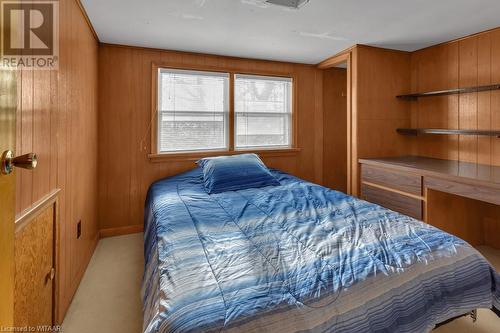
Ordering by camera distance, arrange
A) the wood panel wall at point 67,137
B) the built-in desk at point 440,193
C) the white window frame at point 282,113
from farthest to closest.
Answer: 1. the white window frame at point 282,113
2. the built-in desk at point 440,193
3. the wood panel wall at point 67,137

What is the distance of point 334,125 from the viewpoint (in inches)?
160

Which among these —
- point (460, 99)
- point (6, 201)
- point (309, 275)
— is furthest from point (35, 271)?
point (460, 99)

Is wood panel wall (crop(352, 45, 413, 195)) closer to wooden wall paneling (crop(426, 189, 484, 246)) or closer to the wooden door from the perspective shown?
wooden wall paneling (crop(426, 189, 484, 246))

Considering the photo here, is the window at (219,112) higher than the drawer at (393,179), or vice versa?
the window at (219,112)

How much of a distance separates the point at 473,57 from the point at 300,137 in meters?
2.04

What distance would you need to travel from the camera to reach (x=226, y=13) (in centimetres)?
228

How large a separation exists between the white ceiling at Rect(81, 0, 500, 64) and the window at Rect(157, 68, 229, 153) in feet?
1.14

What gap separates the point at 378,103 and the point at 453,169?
1156mm

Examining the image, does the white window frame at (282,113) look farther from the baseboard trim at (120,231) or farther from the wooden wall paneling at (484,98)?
the wooden wall paneling at (484,98)

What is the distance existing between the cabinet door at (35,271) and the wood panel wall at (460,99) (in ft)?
12.1

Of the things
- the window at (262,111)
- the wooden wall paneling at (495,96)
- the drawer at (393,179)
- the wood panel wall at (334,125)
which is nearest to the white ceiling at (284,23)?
the wooden wall paneling at (495,96)

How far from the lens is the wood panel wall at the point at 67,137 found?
4.00 feet

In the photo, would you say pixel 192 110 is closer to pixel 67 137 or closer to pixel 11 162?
pixel 67 137

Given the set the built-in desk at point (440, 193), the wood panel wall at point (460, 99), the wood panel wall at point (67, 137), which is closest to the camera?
the wood panel wall at point (67, 137)
